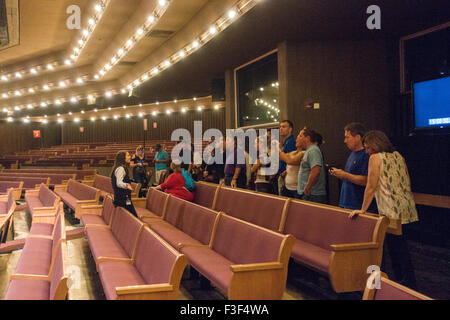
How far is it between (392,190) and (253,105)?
5534 mm

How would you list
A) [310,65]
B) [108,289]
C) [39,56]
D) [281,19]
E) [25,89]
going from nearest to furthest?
[108,289]
[281,19]
[310,65]
[39,56]
[25,89]

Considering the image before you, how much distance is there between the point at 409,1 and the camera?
4676 mm

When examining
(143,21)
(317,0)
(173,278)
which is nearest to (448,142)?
(317,0)

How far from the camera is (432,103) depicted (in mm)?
4793

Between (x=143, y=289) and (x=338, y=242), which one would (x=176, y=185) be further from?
(x=143, y=289)

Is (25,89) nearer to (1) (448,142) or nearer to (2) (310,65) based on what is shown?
(2) (310,65)

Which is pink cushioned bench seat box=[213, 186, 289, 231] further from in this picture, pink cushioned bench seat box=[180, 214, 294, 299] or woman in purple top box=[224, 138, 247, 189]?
pink cushioned bench seat box=[180, 214, 294, 299]

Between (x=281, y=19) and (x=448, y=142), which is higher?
(x=281, y=19)

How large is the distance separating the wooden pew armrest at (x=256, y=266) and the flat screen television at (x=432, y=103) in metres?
3.31

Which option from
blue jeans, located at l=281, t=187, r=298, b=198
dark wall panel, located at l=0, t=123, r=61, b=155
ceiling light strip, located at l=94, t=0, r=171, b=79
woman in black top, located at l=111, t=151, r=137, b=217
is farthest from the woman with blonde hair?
dark wall panel, located at l=0, t=123, r=61, b=155

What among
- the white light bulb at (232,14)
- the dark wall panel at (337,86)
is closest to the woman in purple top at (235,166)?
the dark wall panel at (337,86)

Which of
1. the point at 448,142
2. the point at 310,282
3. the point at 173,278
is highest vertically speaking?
the point at 448,142

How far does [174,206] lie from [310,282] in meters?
1.85

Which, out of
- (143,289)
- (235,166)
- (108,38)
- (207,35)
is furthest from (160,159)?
(143,289)
